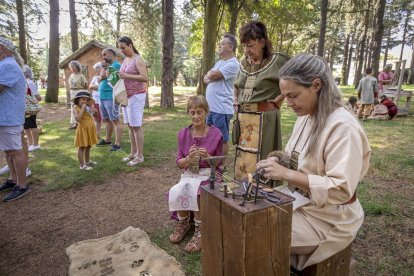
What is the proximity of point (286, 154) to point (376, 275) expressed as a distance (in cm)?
135

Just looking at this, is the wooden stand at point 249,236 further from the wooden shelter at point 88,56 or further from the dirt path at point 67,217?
the wooden shelter at point 88,56

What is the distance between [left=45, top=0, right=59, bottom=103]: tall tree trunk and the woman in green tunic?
581 inches

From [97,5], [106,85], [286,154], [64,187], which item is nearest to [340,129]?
[286,154]

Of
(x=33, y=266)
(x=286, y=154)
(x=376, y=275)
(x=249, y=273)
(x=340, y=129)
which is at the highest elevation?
(x=340, y=129)

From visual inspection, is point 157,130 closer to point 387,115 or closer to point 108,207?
point 108,207

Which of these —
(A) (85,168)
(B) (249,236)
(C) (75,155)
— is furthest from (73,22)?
(B) (249,236)

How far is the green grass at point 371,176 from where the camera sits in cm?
268

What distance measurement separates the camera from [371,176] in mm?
4660

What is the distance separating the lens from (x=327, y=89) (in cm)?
170

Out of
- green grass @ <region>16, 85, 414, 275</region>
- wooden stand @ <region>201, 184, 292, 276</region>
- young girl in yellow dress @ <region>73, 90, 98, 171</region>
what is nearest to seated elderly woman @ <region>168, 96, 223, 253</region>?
green grass @ <region>16, 85, 414, 275</region>

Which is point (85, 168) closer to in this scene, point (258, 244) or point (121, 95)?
point (121, 95)

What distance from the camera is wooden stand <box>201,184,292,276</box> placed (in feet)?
4.82

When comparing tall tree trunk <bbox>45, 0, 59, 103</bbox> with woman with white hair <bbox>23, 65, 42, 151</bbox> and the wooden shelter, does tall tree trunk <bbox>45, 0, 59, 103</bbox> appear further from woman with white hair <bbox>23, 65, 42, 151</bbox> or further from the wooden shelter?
woman with white hair <bbox>23, 65, 42, 151</bbox>

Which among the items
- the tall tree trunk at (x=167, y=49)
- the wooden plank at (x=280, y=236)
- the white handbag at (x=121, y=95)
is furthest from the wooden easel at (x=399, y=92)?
the wooden plank at (x=280, y=236)
